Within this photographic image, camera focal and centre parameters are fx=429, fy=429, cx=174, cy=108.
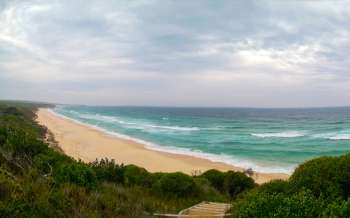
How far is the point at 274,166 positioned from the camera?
31.3 meters

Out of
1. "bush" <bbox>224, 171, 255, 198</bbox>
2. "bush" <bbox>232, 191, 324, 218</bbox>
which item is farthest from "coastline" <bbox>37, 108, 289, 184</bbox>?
"bush" <bbox>232, 191, 324, 218</bbox>

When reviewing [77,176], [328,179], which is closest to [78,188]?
[77,176]

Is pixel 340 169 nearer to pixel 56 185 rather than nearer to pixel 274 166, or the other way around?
pixel 56 185

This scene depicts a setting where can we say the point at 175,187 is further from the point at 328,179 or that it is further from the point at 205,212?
the point at 328,179

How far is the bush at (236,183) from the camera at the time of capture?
50.3 feet

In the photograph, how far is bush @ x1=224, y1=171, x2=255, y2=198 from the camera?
1532cm

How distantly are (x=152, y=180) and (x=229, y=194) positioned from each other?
333 centimetres

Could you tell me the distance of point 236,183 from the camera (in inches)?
609

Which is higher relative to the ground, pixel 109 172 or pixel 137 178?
pixel 109 172

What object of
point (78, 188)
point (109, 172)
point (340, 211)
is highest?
point (340, 211)

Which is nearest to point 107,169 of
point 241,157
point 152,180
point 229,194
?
point 152,180

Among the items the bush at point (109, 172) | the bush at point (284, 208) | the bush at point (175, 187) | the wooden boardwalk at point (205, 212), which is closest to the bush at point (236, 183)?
the bush at point (175, 187)

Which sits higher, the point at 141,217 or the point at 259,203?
the point at 259,203

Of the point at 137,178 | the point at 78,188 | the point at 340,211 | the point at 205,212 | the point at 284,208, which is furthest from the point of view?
the point at 137,178
